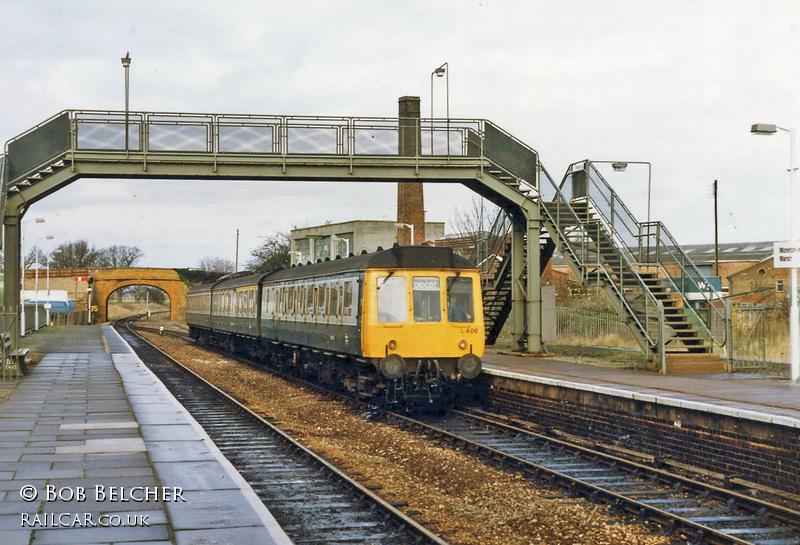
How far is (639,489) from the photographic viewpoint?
1023 cm

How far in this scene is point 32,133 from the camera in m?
22.4

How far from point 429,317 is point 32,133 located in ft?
39.2

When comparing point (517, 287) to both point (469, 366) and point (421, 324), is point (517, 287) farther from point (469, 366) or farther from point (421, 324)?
point (421, 324)

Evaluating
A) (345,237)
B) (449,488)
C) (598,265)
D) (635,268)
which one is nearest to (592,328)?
(635,268)

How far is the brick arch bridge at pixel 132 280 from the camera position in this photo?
278ft

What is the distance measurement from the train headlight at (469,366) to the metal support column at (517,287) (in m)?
8.08

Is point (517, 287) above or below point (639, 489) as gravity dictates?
above

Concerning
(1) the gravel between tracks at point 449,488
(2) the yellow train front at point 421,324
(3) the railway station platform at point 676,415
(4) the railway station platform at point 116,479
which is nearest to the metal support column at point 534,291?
(3) the railway station platform at point 676,415

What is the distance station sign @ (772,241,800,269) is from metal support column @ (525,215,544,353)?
Answer: 6.86 meters

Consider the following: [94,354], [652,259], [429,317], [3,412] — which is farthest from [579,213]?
[94,354]

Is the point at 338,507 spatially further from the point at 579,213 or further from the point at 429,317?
the point at 579,213

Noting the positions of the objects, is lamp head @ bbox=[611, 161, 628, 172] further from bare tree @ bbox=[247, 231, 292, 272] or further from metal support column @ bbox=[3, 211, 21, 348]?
bare tree @ bbox=[247, 231, 292, 272]

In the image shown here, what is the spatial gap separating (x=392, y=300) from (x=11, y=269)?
38.1ft

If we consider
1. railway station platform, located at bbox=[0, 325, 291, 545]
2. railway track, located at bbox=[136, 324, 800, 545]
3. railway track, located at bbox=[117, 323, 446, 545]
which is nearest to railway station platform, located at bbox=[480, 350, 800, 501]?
railway track, located at bbox=[136, 324, 800, 545]
